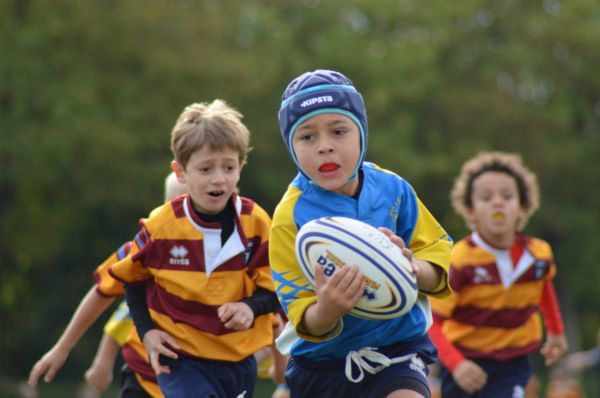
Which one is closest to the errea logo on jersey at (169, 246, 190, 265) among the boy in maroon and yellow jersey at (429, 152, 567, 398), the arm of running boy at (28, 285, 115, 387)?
the arm of running boy at (28, 285, 115, 387)

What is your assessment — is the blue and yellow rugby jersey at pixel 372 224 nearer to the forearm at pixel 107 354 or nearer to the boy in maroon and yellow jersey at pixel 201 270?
the boy in maroon and yellow jersey at pixel 201 270

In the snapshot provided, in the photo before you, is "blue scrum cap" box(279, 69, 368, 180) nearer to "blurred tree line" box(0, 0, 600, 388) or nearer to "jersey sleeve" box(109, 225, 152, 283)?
"jersey sleeve" box(109, 225, 152, 283)

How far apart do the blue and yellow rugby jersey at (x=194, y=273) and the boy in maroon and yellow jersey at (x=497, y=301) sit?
6.72 ft

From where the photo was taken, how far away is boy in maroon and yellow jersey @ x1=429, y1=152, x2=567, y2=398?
7.97 m

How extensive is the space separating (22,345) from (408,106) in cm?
1260

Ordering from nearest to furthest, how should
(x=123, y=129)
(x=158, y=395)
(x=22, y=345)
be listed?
1. (x=158, y=395)
2. (x=123, y=129)
3. (x=22, y=345)

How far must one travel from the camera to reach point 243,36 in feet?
103

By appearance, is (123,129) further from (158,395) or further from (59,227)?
(158,395)

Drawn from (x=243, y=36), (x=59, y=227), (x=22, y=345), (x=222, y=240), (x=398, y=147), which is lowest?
(x=22, y=345)

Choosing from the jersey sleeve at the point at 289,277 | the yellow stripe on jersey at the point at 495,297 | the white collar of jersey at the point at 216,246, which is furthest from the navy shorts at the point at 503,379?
the jersey sleeve at the point at 289,277

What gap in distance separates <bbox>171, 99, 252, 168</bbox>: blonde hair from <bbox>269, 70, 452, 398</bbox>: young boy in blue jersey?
99 centimetres

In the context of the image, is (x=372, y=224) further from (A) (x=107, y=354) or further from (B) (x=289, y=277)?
(A) (x=107, y=354)

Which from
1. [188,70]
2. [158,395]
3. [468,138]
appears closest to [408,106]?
[468,138]

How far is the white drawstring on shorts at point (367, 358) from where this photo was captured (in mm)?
5176
